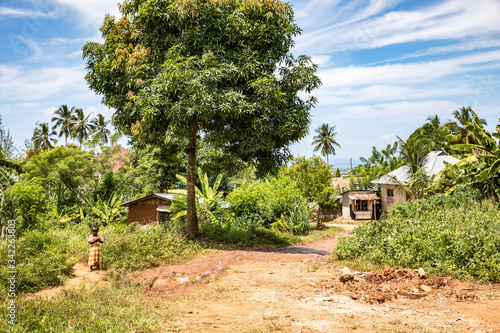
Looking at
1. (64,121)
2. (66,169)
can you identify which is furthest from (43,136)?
(66,169)

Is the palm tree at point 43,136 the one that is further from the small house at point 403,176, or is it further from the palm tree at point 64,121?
the small house at point 403,176

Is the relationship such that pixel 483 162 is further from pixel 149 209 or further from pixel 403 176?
pixel 149 209

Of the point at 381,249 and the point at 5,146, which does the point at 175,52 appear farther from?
the point at 5,146

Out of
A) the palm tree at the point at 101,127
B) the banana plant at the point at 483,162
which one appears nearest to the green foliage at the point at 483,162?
the banana plant at the point at 483,162

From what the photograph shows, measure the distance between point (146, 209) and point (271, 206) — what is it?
716 cm

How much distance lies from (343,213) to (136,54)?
91.4 ft

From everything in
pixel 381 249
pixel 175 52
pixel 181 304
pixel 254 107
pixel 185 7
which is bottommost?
pixel 181 304

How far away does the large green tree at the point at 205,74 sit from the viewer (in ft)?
40.4

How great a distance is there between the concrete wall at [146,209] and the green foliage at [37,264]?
9.99 metres

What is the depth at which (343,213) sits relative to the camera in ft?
118

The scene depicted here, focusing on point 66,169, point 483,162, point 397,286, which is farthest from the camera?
point 66,169

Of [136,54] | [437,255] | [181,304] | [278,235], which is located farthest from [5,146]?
[437,255]

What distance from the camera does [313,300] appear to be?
6.86 meters

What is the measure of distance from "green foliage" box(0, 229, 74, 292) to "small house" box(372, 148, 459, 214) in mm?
21424
